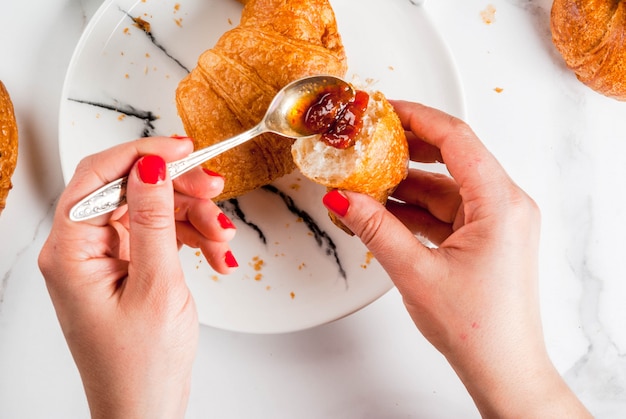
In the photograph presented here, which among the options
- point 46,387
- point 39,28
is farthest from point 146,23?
point 46,387

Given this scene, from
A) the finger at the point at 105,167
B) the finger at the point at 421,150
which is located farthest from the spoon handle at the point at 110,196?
the finger at the point at 421,150

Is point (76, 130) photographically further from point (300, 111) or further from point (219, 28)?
point (300, 111)

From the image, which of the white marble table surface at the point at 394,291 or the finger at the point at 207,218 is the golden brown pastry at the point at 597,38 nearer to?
the white marble table surface at the point at 394,291

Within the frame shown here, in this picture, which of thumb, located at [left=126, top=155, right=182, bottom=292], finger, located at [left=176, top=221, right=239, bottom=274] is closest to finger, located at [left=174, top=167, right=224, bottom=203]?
finger, located at [left=176, top=221, right=239, bottom=274]

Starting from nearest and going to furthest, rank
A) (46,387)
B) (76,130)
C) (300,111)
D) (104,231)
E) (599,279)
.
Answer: (104,231) → (300,111) → (76,130) → (46,387) → (599,279)

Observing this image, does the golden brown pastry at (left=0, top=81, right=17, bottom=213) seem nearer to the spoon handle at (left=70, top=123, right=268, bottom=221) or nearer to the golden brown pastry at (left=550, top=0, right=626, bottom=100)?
the spoon handle at (left=70, top=123, right=268, bottom=221)

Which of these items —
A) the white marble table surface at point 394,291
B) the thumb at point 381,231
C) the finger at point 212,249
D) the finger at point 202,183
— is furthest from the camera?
the white marble table surface at point 394,291

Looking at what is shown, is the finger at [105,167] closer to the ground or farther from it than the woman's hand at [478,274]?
farther from it
